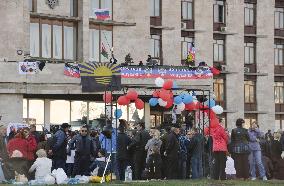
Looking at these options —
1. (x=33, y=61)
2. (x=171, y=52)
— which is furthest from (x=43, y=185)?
(x=171, y=52)

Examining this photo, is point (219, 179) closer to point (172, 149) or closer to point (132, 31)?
point (172, 149)

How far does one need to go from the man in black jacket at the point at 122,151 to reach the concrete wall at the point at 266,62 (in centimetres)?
3781

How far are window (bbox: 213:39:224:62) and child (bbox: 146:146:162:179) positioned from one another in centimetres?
3467

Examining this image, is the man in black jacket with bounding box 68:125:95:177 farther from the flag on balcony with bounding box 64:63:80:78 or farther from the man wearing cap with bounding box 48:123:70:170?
the flag on balcony with bounding box 64:63:80:78

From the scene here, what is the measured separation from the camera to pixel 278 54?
67250 millimetres

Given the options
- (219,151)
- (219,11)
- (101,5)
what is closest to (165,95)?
(219,151)

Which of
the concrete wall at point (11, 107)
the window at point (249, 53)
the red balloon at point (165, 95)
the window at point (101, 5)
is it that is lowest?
the concrete wall at point (11, 107)

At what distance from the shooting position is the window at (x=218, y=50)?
62.6m

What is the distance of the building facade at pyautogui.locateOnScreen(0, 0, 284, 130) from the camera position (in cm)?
4812

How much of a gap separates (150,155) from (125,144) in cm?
90

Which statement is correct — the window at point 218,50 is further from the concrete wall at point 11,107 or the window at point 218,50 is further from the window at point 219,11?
the concrete wall at point 11,107

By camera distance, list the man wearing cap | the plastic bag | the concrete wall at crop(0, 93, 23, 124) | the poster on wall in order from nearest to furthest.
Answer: the plastic bag, the man wearing cap, the poster on wall, the concrete wall at crop(0, 93, 23, 124)

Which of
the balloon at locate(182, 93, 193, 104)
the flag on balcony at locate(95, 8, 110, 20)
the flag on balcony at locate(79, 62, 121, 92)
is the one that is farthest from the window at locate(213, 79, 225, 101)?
the flag on balcony at locate(79, 62, 121, 92)

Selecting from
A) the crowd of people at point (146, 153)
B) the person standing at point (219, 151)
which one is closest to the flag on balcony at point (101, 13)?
the crowd of people at point (146, 153)
